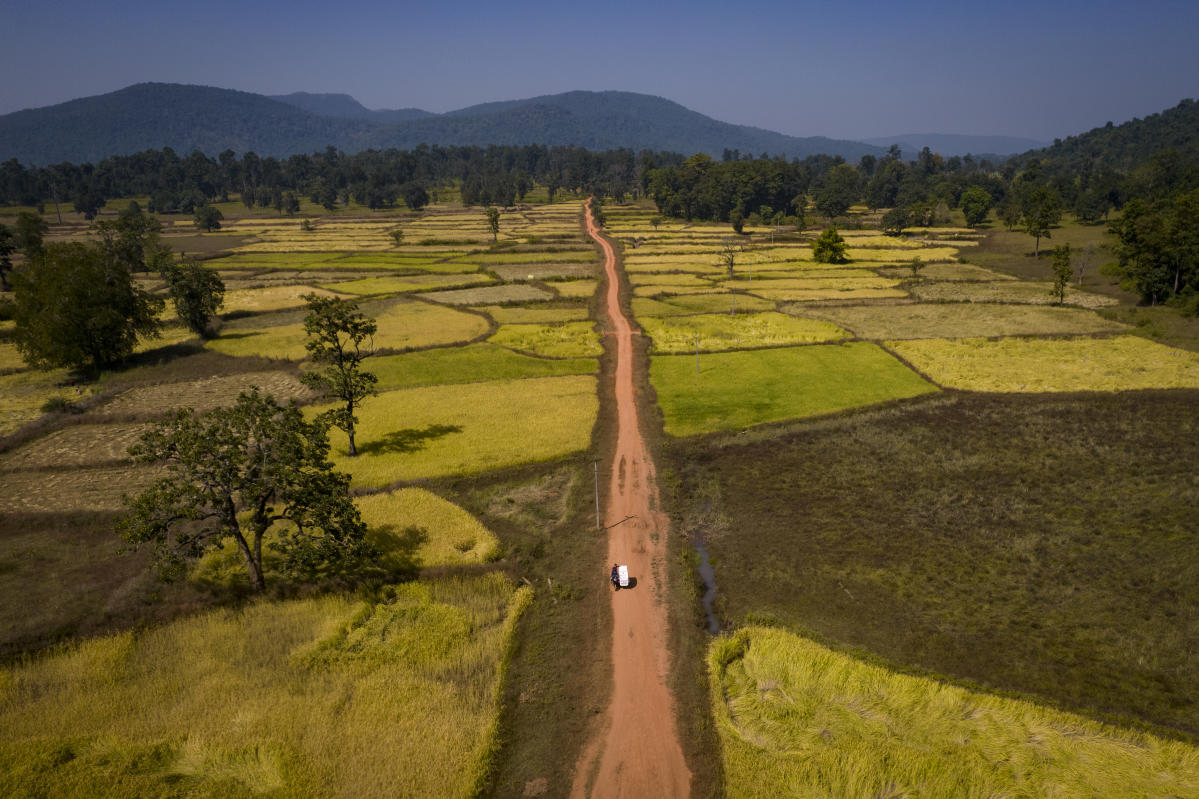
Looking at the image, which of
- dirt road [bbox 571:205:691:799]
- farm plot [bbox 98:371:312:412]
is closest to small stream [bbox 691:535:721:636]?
dirt road [bbox 571:205:691:799]

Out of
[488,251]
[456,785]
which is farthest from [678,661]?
[488,251]

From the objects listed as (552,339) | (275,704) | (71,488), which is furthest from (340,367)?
(552,339)

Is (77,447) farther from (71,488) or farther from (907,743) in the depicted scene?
(907,743)

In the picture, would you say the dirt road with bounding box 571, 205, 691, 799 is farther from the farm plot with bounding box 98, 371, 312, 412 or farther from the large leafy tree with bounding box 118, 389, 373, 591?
the farm plot with bounding box 98, 371, 312, 412

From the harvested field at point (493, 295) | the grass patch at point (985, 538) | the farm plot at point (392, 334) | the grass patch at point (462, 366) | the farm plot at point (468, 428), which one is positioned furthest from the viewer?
the harvested field at point (493, 295)

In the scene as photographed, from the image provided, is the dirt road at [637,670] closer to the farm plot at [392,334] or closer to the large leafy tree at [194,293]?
the farm plot at [392,334]

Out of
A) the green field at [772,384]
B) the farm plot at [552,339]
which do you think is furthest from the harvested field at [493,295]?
the green field at [772,384]
